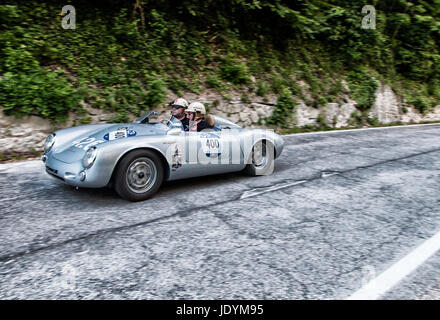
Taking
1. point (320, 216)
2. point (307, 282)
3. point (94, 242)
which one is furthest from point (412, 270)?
point (94, 242)

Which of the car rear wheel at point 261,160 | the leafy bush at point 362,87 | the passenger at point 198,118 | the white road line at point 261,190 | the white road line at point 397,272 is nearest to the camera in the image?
the white road line at point 397,272

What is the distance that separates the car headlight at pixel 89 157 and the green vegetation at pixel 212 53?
12.1ft

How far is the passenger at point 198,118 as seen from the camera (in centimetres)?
498

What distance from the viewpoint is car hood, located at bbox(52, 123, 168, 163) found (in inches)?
157

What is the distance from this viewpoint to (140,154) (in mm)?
3908

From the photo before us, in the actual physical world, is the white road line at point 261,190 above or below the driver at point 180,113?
below

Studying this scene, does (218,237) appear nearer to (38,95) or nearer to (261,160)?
(261,160)

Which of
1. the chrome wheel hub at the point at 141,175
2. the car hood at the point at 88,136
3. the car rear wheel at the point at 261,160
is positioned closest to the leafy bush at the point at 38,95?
the car hood at the point at 88,136

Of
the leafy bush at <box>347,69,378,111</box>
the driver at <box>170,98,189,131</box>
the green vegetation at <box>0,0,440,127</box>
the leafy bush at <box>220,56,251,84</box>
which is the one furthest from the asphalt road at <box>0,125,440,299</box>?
the leafy bush at <box>347,69,378,111</box>

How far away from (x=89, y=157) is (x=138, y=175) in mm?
584

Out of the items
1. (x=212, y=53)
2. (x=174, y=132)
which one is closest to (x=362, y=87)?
(x=212, y=53)

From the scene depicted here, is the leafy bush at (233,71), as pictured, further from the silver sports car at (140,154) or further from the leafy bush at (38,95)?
the silver sports car at (140,154)

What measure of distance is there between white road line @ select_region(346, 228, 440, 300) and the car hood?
9.19 feet

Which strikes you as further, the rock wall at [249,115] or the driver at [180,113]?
the rock wall at [249,115]
